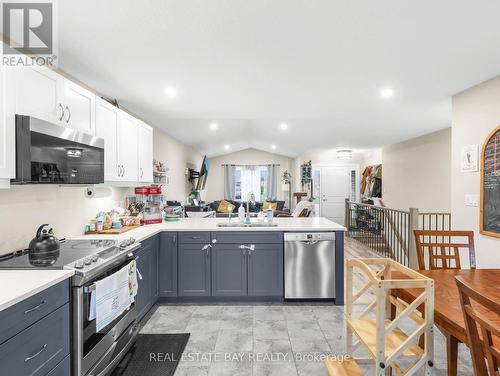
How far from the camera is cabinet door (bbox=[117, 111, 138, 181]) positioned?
2.87 meters

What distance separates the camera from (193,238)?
311cm

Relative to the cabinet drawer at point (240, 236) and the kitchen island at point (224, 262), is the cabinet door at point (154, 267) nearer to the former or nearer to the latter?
the kitchen island at point (224, 262)

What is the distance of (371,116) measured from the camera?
14.4 ft

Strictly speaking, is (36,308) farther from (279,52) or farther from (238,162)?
(238,162)

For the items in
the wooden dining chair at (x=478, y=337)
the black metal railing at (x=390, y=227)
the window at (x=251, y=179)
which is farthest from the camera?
the window at (x=251, y=179)

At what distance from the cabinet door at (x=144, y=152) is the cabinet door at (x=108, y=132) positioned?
1.73ft

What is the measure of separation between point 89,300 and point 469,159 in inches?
149

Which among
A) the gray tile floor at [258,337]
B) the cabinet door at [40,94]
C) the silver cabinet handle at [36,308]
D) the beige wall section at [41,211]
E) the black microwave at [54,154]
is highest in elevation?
the cabinet door at [40,94]

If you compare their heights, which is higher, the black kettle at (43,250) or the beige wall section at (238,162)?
the beige wall section at (238,162)

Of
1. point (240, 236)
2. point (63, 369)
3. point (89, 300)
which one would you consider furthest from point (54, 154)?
point (240, 236)

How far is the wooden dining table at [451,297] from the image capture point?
4.19 ft

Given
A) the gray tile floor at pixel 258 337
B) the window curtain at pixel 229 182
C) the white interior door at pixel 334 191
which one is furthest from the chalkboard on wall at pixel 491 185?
the window curtain at pixel 229 182

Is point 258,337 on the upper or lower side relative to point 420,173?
lower

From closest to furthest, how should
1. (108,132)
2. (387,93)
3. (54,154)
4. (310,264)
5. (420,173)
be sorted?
(54,154) → (108,132) → (310,264) → (387,93) → (420,173)
